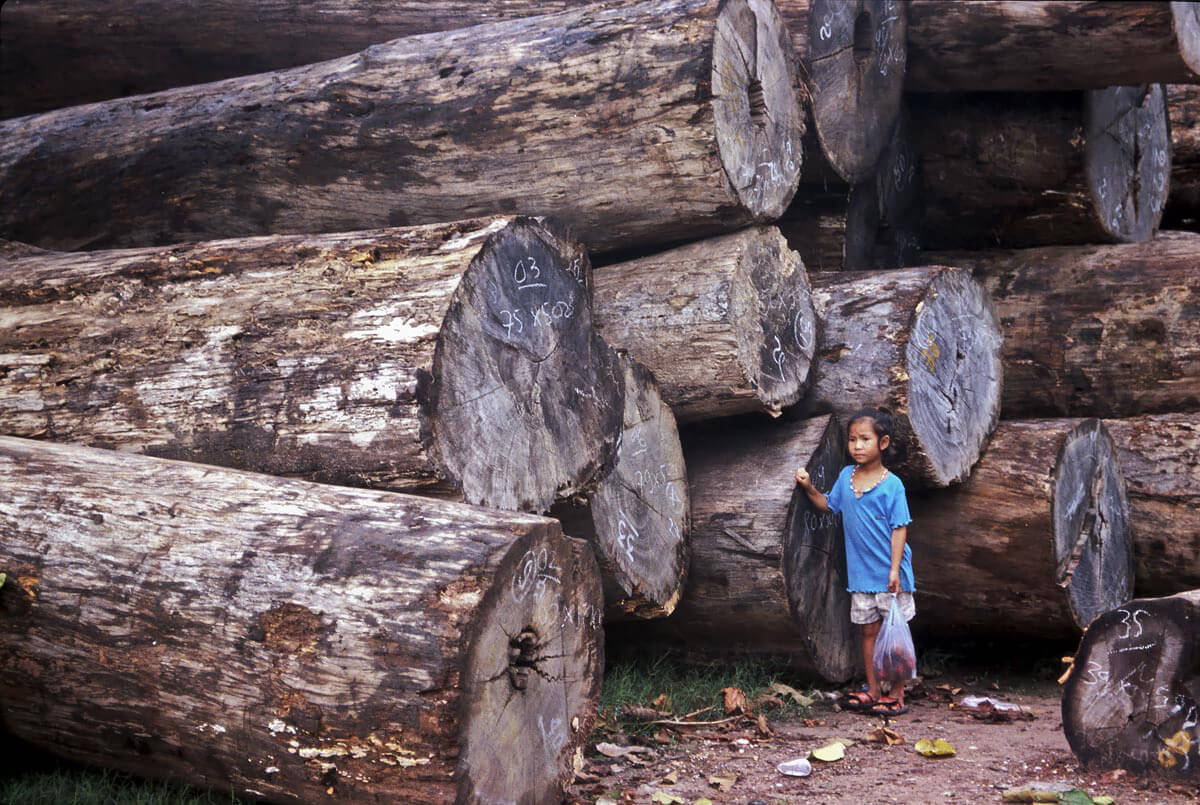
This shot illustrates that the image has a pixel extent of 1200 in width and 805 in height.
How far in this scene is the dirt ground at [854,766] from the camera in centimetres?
393

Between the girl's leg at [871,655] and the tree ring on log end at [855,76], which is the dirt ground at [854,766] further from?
the tree ring on log end at [855,76]

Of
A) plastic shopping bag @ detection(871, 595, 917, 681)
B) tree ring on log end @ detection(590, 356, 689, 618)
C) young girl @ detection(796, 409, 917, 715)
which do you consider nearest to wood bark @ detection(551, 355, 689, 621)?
tree ring on log end @ detection(590, 356, 689, 618)

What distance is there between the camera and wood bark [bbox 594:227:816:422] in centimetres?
486

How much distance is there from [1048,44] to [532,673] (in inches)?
176

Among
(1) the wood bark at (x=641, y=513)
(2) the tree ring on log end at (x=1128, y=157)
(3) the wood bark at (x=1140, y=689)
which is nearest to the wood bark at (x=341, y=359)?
(1) the wood bark at (x=641, y=513)

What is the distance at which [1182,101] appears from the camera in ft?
25.9

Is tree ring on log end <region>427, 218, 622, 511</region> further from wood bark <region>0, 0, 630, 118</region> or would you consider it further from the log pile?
wood bark <region>0, 0, 630, 118</region>

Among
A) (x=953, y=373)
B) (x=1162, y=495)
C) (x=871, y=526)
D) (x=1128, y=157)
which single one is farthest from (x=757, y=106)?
(x=1128, y=157)

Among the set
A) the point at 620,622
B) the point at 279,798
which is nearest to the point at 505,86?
the point at 620,622

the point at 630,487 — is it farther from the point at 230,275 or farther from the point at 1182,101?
the point at 1182,101

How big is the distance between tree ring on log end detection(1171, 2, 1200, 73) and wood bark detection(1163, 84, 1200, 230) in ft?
6.38

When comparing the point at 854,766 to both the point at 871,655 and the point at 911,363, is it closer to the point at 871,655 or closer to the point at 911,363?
the point at 871,655

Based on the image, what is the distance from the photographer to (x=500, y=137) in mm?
4824

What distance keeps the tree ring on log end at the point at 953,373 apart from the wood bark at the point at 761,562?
421 mm
